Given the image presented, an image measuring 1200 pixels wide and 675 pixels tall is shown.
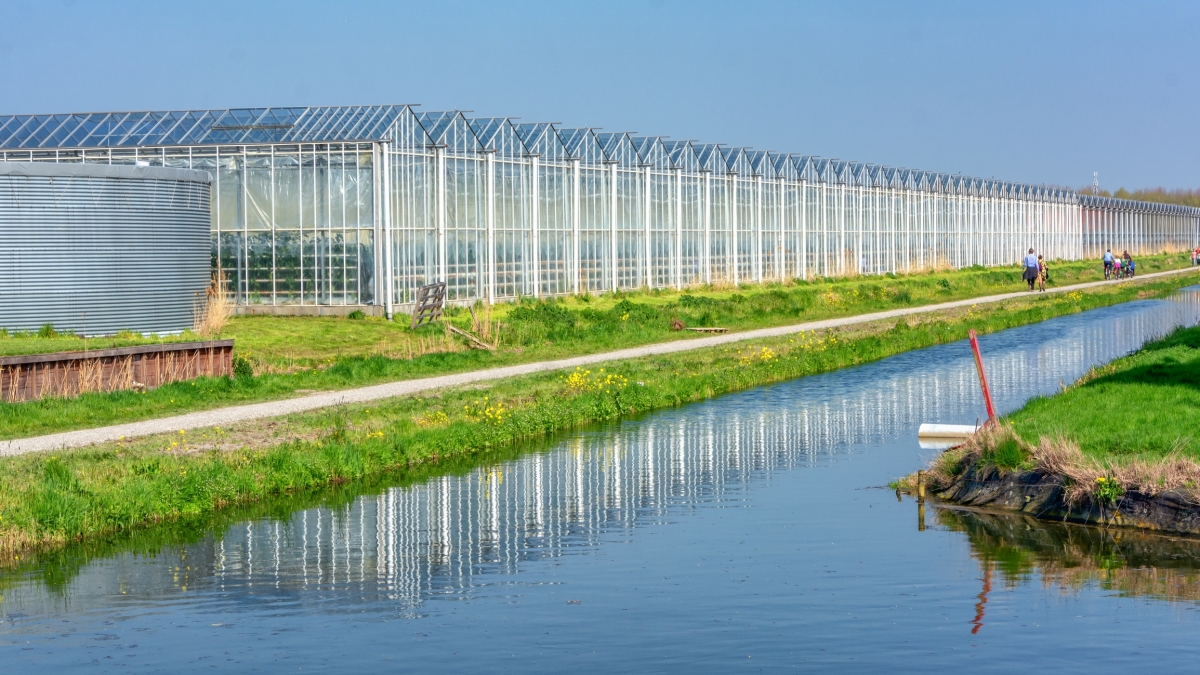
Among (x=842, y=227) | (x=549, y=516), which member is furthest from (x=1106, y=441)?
(x=842, y=227)

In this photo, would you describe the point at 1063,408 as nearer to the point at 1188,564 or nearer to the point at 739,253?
the point at 1188,564

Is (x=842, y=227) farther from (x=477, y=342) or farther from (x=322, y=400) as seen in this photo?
(x=322, y=400)

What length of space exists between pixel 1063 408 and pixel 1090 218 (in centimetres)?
10401

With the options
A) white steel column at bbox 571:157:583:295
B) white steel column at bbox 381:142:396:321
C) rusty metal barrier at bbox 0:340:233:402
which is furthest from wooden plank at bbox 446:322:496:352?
white steel column at bbox 571:157:583:295

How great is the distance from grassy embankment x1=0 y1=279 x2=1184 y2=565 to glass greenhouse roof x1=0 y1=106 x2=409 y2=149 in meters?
14.4

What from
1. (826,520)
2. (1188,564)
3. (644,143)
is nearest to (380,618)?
(826,520)

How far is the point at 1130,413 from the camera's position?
1741 centimetres

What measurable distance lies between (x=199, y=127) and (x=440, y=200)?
7.69 m

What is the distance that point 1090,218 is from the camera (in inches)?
4604

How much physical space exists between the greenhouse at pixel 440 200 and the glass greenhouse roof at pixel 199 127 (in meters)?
Answer: 0.07

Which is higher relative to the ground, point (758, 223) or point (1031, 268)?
point (758, 223)

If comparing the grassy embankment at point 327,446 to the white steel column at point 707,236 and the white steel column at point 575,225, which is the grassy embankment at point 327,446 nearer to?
the white steel column at point 575,225

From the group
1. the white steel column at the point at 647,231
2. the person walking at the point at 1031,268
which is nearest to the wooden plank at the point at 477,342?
the white steel column at the point at 647,231

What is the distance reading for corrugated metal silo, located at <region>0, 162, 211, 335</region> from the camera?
30000mm
